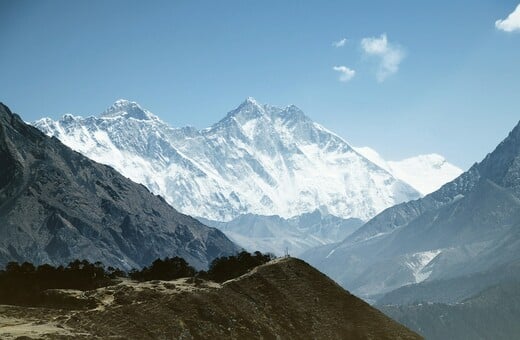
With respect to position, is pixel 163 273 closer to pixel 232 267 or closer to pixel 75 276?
pixel 232 267

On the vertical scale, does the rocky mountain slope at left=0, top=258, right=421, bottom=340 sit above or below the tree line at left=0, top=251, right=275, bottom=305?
below

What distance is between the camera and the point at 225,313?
14300 cm

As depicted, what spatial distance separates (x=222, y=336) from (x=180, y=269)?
64.0 meters

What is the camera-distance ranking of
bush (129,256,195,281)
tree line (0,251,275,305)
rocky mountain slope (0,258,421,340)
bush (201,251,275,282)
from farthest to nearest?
bush (129,256,195,281) < bush (201,251,275,282) < tree line (0,251,275,305) < rocky mountain slope (0,258,421,340)

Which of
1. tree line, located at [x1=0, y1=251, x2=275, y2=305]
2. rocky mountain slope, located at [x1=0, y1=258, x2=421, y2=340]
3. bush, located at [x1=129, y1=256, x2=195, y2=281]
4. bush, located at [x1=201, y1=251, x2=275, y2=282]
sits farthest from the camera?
bush, located at [x1=129, y1=256, x2=195, y2=281]

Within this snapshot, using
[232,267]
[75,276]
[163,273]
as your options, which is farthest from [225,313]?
[163,273]

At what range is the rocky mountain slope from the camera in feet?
404

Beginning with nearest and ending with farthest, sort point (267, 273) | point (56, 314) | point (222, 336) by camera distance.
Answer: point (56, 314) < point (222, 336) < point (267, 273)

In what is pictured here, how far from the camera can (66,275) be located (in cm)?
17912

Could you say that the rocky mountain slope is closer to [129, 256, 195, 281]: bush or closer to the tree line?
the tree line

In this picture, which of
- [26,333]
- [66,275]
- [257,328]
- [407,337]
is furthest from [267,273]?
[26,333]

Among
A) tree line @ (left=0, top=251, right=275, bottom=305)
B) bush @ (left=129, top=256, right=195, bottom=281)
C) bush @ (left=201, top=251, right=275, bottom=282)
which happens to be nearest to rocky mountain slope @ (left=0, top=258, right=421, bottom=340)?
bush @ (left=201, top=251, right=275, bottom=282)

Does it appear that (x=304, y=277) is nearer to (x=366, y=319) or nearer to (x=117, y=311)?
(x=366, y=319)

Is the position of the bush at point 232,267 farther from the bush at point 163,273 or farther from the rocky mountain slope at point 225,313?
the rocky mountain slope at point 225,313
